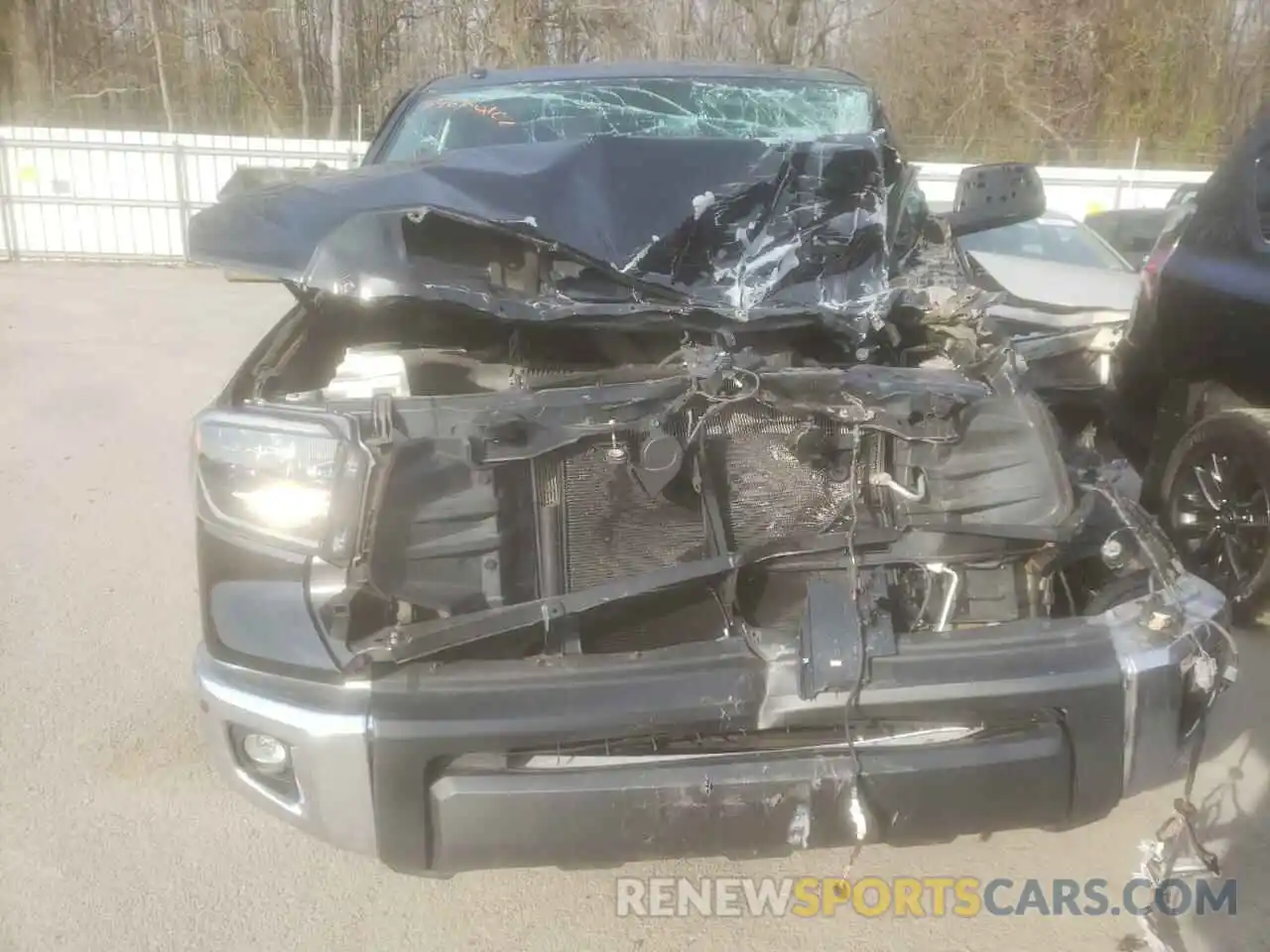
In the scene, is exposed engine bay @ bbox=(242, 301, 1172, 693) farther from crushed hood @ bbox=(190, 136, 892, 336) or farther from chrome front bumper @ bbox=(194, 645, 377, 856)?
crushed hood @ bbox=(190, 136, 892, 336)

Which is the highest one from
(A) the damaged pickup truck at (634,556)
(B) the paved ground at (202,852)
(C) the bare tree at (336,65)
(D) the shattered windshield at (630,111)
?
(C) the bare tree at (336,65)

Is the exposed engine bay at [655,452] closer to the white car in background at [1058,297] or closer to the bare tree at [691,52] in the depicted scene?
the white car in background at [1058,297]


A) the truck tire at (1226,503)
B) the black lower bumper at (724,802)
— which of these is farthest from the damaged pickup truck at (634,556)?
the truck tire at (1226,503)

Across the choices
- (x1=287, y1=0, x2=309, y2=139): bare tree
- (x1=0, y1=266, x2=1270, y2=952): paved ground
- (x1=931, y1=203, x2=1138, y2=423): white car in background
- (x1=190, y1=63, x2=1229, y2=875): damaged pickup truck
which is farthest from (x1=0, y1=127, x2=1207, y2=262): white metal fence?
(x1=190, y1=63, x2=1229, y2=875): damaged pickup truck

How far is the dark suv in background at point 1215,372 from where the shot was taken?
3666 millimetres

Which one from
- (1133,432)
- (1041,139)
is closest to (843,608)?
(1133,432)

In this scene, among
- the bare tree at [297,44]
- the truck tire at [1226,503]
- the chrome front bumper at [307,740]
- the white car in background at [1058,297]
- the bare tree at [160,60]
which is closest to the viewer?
the chrome front bumper at [307,740]

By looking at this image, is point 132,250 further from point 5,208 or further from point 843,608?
point 843,608

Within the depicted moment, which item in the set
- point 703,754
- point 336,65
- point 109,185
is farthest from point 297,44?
point 703,754

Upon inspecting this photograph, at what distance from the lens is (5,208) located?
1255 centimetres

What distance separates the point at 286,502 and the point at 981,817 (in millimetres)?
1536

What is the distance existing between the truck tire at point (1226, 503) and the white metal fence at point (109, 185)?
10691 millimetres

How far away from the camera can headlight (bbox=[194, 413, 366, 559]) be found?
211 cm

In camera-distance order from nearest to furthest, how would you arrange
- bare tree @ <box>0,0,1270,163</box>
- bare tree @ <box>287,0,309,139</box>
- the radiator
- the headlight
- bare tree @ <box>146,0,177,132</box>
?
the headlight
the radiator
bare tree @ <box>146,0,177,132</box>
bare tree @ <box>0,0,1270,163</box>
bare tree @ <box>287,0,309,139</box>
